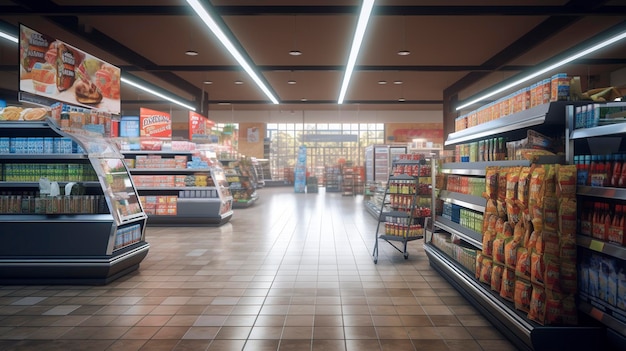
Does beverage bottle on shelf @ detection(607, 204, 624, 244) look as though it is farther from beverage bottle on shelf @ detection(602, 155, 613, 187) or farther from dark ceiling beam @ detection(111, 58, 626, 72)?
dark ceiling beam @ detection(111, 58, 626, 72)

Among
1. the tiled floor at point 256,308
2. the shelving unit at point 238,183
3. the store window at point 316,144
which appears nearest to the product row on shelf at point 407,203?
the tiled floor at point 256,308

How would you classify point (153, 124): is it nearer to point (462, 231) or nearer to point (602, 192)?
point (462, 231)

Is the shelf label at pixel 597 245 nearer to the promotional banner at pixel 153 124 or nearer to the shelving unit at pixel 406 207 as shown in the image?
the shelving unit at pixel 406 207

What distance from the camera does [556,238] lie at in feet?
8.41

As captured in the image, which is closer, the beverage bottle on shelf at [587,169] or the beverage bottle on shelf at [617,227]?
the beverage bottle on shelf at [617,227]

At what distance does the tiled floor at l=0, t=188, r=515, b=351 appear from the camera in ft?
9.87

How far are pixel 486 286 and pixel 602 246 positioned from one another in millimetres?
1226

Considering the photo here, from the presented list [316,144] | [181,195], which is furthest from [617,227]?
[316,144]

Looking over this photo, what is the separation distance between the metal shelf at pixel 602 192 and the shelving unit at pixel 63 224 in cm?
432

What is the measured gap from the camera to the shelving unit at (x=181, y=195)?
29.0ft

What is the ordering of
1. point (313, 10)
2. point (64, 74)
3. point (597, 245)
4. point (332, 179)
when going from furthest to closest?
point (332, 179)
point (313, 10)
point (64, 74)
point (597, 245)

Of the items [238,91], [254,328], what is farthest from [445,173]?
[238,91]

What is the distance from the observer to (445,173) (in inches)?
199

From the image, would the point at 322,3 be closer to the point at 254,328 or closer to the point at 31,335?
the point at 254,328
